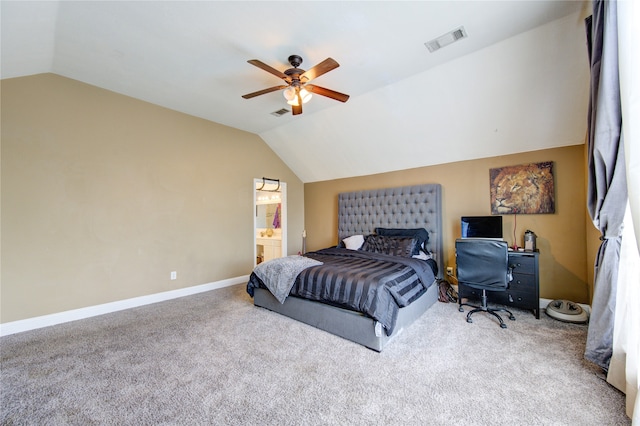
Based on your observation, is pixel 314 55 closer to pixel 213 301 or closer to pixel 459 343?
pixel 459 343

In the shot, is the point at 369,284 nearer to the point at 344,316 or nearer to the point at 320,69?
the point at 344,316

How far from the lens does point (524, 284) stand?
10.4 feet

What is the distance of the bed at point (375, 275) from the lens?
98.6 inches

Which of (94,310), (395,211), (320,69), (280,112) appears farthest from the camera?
(395,211)

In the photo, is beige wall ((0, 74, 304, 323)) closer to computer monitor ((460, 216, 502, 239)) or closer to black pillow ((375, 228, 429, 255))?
black pillow ((375, 228, 429, 255))

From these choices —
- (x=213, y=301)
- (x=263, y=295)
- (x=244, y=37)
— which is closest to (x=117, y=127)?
(x=244, y=37)

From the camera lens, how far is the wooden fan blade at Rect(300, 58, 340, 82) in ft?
7.57

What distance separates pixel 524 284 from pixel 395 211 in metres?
2.10

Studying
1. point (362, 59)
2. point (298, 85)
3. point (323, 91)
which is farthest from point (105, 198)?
point (362, 59)

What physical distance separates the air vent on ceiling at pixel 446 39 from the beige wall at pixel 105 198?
3.66 m

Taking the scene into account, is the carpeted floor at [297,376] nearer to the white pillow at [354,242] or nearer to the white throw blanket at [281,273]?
the white throw blanket at [281,273]

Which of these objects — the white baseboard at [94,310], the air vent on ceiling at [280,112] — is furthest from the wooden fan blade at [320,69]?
the white baseboard at [94,310]

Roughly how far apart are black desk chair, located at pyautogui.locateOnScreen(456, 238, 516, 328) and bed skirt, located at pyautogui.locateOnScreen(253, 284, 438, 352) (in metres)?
0.61

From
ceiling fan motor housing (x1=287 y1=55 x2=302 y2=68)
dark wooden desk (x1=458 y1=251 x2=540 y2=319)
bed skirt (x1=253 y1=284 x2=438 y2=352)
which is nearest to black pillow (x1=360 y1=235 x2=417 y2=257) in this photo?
bed skirt (x1=253 y1=284 x2=438 y2=352)
